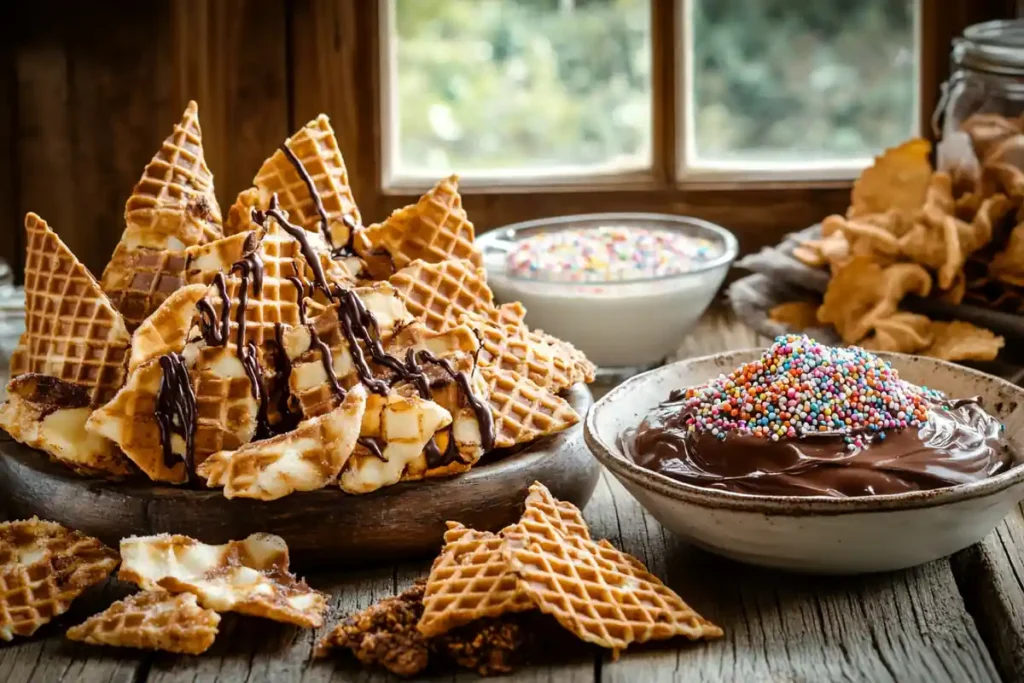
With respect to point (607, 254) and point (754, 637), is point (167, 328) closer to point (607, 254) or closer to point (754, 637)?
point (754, 637)

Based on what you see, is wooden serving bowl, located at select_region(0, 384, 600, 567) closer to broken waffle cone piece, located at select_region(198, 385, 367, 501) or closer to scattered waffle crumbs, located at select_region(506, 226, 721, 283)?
broken waffle cone piece, located at select_region(198, 385, 367, 501)

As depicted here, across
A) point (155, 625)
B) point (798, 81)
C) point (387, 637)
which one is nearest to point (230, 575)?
point (155, 625)

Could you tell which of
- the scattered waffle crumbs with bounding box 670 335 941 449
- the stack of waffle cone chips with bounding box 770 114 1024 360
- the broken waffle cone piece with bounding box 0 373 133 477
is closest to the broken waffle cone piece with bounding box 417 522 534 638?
the scattered waffle crumbs with bounding box 670 335 941 449

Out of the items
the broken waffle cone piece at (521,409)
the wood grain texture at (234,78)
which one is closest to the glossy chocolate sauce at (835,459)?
the broken waffle cone piece at (521,409)

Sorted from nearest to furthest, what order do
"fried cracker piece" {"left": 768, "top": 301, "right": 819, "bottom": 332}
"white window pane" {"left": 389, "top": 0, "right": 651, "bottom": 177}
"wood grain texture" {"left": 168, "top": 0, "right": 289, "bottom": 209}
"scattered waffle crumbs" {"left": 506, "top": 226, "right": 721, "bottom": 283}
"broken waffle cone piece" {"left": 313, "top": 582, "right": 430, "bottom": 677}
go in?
"broken waffle cone piece" {"left": 313, "top": 582, "right": 430, "bottom": 677}
"scattered waffle crumbs" {"left": 506, "top": 226, "right": 721, "bottom": 283}
"fried cracker piece" {"left": 768, "top": 301, "right": 819, "bottom": 332}
"wood grain texture" {"left": 168, "top": 0, "right": 289, "bottom": 209}
"white window pane" {"left": 389, "top": 0, "right": 651, "bottom": 177}

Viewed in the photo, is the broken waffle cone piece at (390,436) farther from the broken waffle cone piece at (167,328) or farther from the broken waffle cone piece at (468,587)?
the broken waffle cone piece at (167,328)

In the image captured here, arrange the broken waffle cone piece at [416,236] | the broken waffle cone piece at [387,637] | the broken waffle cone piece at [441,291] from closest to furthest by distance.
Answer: the broken waffle cone piece at [387,637] → the broken waffle cone piece at [441,291] → the broken waffle cone piece at [416,236]
